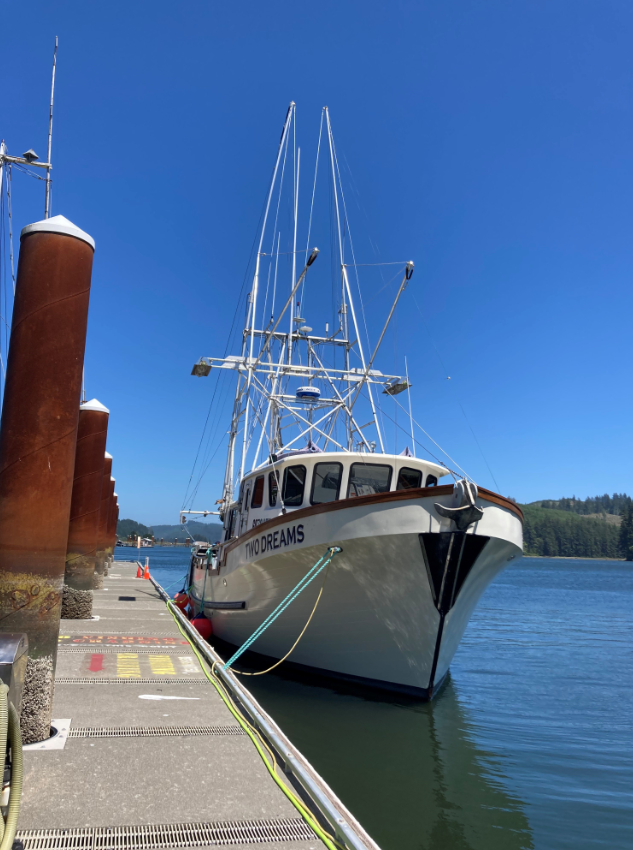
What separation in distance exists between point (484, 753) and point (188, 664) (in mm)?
4347

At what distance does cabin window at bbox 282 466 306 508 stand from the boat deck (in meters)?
4.31

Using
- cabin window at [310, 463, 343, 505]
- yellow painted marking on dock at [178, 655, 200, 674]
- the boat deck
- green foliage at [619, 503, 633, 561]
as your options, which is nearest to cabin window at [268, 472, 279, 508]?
cabin window at [310, 463, 343, 505]

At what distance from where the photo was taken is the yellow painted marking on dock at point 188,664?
25.9ft

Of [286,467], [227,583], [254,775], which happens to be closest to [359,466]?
[286,467]

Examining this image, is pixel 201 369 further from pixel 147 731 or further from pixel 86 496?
pixel 147 731

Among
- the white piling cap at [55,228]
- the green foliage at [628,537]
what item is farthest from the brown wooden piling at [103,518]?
the green foliage at [628,537]

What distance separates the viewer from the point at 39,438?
504cm

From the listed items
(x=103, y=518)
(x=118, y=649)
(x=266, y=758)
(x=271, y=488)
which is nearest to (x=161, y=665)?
(x=118, y=649)

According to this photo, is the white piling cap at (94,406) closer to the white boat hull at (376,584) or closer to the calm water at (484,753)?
the white boat hull at (376,584)

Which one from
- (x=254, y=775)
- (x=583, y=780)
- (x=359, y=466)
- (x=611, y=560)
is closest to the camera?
(x=254, y=775)

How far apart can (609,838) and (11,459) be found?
22.2 feet

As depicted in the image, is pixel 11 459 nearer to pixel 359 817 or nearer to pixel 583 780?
pixel 359 817

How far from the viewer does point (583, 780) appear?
25.2ft

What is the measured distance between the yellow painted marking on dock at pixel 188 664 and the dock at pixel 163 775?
25 cm
